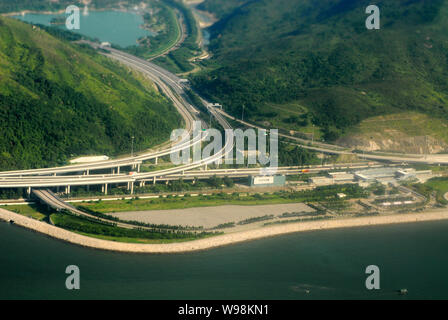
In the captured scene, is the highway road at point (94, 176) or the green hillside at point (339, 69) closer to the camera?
the highway road at point (94, 176)

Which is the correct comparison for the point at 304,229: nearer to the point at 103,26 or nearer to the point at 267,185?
the point at 267,185

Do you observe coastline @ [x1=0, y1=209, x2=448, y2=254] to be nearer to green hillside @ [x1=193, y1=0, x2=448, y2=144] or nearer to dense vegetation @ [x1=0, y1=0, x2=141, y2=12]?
green hillside @ [x1=193, y1=0, x2=448, y2=144]

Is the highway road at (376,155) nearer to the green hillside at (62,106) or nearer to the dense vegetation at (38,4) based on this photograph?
the green hillside at (62,106)

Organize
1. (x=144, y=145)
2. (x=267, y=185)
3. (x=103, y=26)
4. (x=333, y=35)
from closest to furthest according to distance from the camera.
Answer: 1. (x=267, y=185)
2. (x=144, y=145)
3. (x=333, y=35)
4. (x=103, y=26)

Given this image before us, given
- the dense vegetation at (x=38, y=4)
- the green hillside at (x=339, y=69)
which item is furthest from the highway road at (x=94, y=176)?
the dense vegetation at (x=38, y=4)

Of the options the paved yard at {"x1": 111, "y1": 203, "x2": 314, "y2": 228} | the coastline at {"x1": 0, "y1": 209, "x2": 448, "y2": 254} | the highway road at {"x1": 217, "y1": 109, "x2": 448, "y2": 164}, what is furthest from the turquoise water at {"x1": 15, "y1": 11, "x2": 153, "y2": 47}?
the coastline at {"x1": 0, "y1": 209, "x2": 448, "y2": 254}

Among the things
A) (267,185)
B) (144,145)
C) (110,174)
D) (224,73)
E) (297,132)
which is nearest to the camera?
(110,174)

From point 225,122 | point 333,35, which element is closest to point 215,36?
point 333,35
